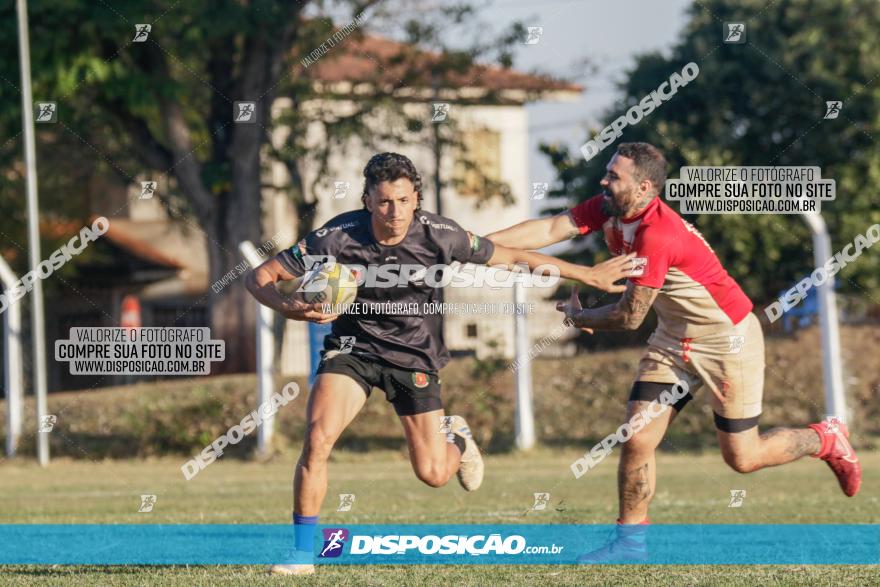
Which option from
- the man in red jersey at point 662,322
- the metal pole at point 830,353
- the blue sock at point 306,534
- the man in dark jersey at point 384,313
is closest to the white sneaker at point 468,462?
the man in dark jersey at point 384,313

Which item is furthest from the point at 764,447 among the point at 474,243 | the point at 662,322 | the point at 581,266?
the point at 474,243

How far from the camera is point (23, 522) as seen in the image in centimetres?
1059

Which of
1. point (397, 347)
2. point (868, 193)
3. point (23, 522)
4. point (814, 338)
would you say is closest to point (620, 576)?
point (397, 347)

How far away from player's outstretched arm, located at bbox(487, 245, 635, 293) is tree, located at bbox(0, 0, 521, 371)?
38.8ft

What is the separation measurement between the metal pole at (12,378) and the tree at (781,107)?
7.77 meters

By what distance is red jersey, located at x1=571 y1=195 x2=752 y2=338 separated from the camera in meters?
7.58

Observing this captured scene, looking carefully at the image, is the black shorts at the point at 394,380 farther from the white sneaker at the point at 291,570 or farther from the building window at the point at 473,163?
the building window at the point at 473,163

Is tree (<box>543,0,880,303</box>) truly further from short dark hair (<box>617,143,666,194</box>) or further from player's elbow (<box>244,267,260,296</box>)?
player's elbow (<box>244,267,260,296</box>)

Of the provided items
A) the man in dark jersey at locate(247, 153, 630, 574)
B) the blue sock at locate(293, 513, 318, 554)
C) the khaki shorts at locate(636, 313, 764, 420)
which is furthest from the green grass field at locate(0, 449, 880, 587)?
the khaki shorts at locate(636, 313, 764, 420)

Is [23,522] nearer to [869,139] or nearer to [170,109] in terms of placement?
[170,109]

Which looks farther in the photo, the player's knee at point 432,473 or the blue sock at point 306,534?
the player's knee at point 432,473

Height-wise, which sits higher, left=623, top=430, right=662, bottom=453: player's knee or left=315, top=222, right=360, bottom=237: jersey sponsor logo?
left=315, top=222, right=360, bottom=237: jersey sponsor logo

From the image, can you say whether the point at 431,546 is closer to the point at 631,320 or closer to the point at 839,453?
the point at 631,320

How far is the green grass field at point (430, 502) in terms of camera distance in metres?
7.06
